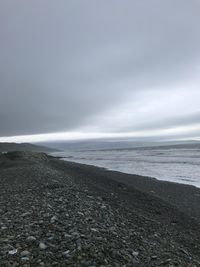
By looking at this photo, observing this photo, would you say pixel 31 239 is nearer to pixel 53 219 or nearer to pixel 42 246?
pixel 42 246

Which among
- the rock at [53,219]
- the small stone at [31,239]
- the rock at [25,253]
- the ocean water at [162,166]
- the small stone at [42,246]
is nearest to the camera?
the rock at [25,253]

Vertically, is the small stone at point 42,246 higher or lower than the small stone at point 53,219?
lower

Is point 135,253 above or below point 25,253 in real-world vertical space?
below

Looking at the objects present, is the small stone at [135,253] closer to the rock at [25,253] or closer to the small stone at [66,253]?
the small stone at [66,253]

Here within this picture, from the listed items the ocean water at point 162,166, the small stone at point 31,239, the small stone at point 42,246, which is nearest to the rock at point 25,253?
the small stone at point 42,246

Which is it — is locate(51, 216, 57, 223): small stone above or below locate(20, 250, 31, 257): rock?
above

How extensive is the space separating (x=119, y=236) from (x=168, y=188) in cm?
1864

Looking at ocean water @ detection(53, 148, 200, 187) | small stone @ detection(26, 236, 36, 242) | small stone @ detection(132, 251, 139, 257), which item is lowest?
ocean water @ detection(53, 148, 200, 187)

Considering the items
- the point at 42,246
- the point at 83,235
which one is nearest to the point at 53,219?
the point at 83,235

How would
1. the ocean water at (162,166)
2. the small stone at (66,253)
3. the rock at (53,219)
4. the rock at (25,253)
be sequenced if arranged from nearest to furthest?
the rock at (25,253), the small stone at (66,253), the rock at (53,219), the ocean water at (162,166)

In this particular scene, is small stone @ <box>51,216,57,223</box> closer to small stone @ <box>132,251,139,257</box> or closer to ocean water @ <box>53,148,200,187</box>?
small stone @ <box>132,251,139,257</box>

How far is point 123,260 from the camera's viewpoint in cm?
775

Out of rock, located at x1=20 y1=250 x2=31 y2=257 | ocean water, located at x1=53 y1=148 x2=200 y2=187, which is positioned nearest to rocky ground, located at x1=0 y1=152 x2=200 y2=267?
rock, located at x1=20 y1=250 x2=31 y2=257

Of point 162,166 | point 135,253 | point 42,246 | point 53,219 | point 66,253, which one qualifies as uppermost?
point 53,219
